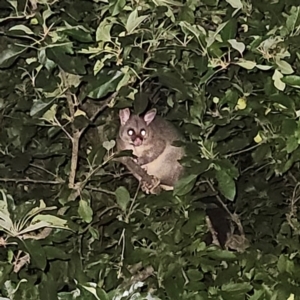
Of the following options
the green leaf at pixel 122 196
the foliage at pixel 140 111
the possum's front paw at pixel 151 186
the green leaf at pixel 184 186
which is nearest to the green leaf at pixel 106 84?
the foliage at pixel 140 111

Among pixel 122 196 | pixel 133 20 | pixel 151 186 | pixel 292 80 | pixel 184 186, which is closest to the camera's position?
pixel 292 80

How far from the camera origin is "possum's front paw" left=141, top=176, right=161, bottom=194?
248cm

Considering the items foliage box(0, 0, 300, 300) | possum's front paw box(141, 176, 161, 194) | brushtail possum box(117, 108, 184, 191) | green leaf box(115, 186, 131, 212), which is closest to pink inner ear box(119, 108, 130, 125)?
brushtail possum box(117, 108, 184, 191)

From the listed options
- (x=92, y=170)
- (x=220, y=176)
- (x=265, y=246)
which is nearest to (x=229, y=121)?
(x=220, y=176)

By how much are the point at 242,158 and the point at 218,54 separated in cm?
92

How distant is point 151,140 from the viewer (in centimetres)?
308

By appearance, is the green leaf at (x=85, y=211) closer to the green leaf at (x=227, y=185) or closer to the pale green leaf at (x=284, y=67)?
the green leaf at (x=227, y=185)

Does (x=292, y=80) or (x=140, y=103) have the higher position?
(x=292, y=80)

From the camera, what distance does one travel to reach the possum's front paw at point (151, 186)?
248 cm

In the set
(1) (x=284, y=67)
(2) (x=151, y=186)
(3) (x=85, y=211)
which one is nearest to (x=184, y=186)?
(3) (x=85, y=211)

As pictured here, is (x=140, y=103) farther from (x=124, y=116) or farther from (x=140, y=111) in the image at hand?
(x=124, y=116)

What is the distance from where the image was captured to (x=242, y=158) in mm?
2340

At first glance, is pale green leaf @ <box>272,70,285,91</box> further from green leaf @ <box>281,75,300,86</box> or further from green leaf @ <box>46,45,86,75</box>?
green leaf @ <box>46,45,86,75</box>

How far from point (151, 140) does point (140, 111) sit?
1.51 meters
